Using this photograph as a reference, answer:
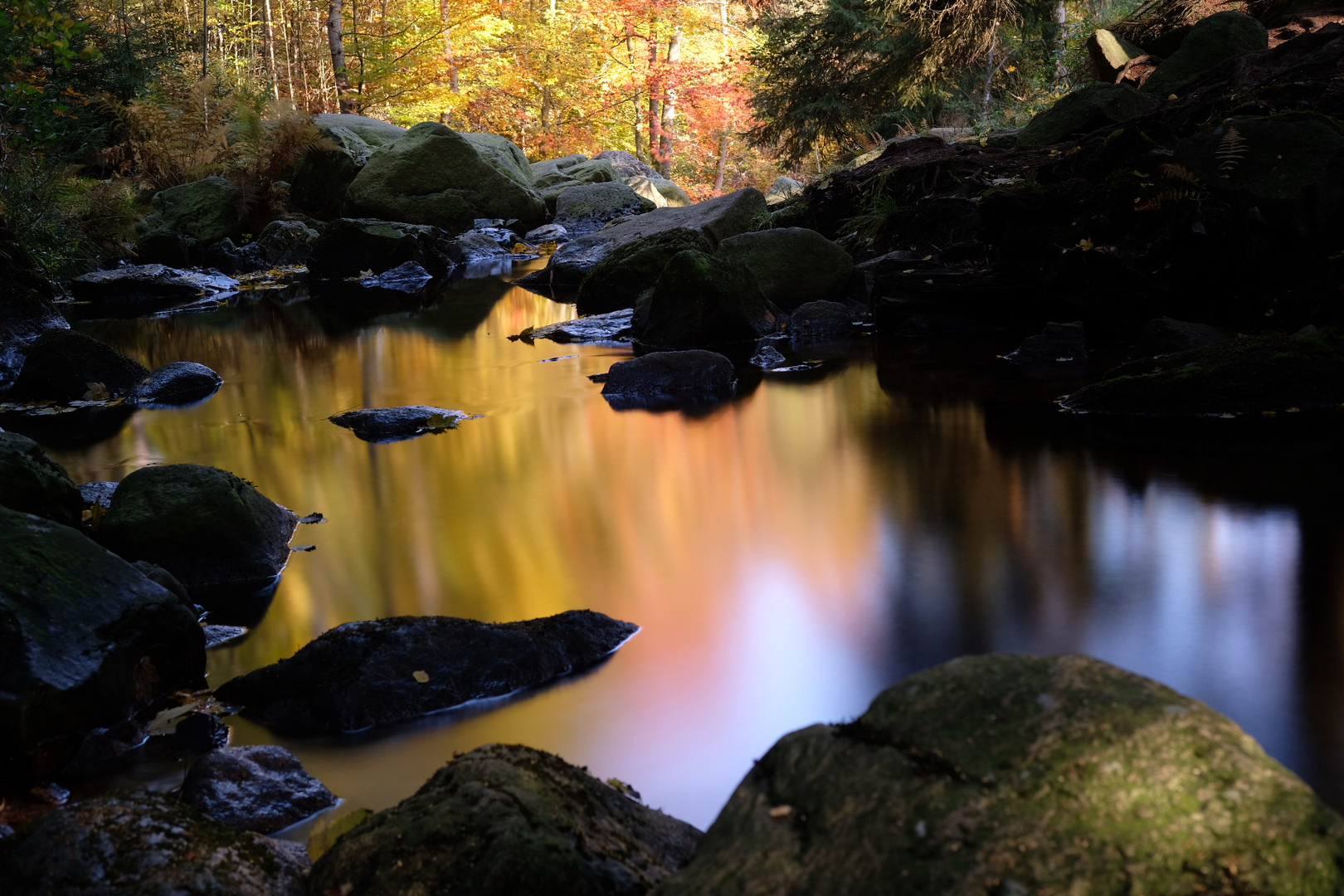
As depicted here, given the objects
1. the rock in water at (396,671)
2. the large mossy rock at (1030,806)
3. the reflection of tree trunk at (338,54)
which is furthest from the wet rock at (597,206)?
the large mossy rock at (1030,806)

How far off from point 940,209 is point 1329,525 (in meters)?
6.97

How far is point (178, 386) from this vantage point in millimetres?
8031

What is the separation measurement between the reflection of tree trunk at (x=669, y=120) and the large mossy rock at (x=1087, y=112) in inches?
816

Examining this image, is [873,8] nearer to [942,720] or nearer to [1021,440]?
[1021,440]

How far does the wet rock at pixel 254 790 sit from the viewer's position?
2365 millimetres

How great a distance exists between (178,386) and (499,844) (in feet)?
23.7

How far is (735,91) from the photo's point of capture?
102 feet

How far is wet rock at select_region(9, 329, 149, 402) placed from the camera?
306 inches

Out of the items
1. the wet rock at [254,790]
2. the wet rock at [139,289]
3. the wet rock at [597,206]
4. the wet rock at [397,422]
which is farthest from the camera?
the wet rock at [597,206]

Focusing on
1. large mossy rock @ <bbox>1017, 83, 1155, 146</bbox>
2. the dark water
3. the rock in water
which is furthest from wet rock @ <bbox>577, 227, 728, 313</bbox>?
the rock in water

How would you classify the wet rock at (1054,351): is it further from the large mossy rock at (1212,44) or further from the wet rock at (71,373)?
the wet rock at (71,373)

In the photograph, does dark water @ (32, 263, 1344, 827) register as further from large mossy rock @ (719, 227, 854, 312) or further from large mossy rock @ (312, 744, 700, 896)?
large mossy rock @ (719, 227, 854, 312)

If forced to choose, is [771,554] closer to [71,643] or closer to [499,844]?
[71,643]

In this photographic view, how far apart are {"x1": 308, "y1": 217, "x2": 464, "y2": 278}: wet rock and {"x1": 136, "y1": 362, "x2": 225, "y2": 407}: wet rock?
8168 millimetres
